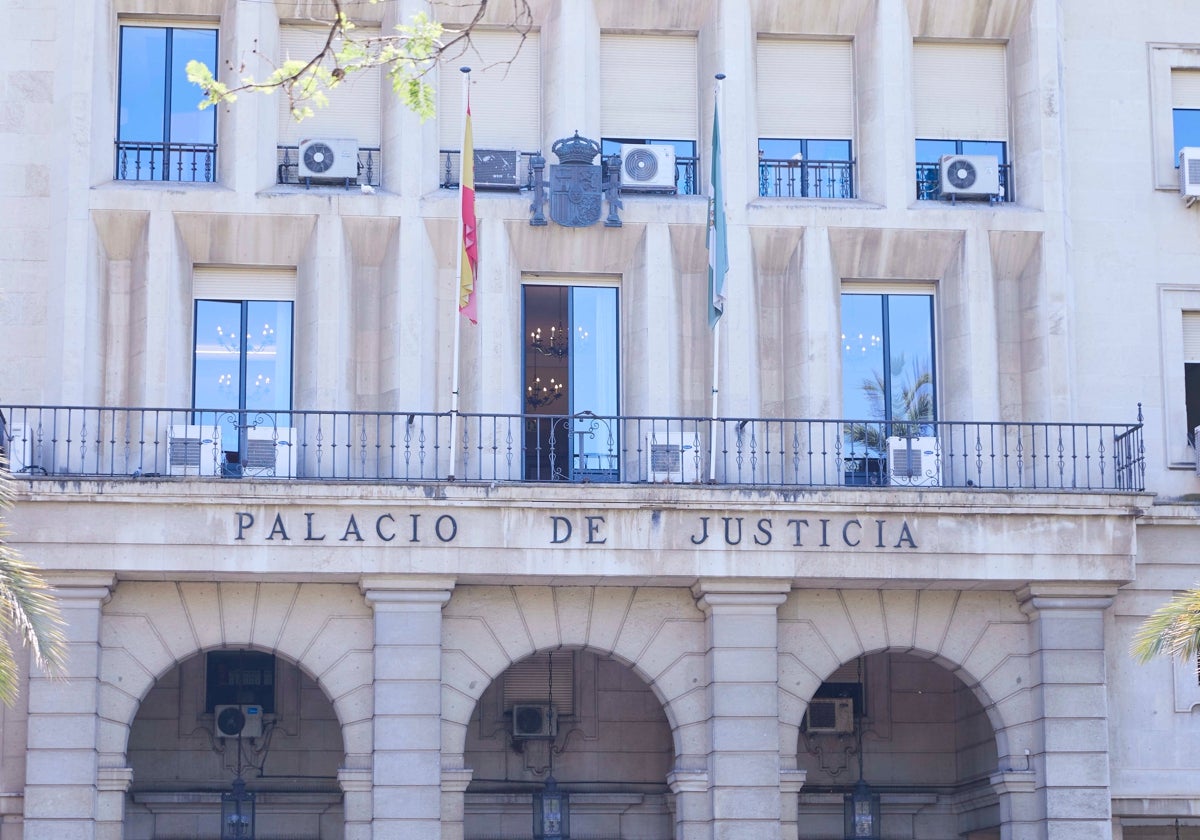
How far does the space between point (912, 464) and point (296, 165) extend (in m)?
9.29

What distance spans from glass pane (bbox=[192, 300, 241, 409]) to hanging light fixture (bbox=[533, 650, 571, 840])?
5.74 m

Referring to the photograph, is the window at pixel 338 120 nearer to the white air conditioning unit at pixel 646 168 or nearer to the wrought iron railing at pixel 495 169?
the wrought iron railing at pixel 495 169

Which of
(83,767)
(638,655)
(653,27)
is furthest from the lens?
(653,27)

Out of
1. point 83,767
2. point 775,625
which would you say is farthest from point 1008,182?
point 83,767

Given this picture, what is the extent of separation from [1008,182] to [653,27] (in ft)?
17.9

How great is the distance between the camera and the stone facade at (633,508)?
26.9 metres

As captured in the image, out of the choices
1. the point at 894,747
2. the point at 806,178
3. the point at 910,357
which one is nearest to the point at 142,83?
the point at 806,178

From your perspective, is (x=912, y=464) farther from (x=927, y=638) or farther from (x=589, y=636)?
(x=589, y=636)

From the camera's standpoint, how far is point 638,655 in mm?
27859

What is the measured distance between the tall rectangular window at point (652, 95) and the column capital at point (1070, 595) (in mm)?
7208

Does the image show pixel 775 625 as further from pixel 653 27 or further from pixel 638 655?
pixel 653 27

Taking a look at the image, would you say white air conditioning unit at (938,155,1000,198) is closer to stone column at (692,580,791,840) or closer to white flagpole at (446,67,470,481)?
stone column at (692,580,791,840)

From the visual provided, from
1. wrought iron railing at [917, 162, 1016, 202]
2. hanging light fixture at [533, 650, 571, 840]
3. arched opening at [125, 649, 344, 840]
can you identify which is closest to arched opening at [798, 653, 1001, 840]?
hanging light fixture at [533, 650, 571, 840]

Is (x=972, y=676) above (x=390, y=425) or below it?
below
